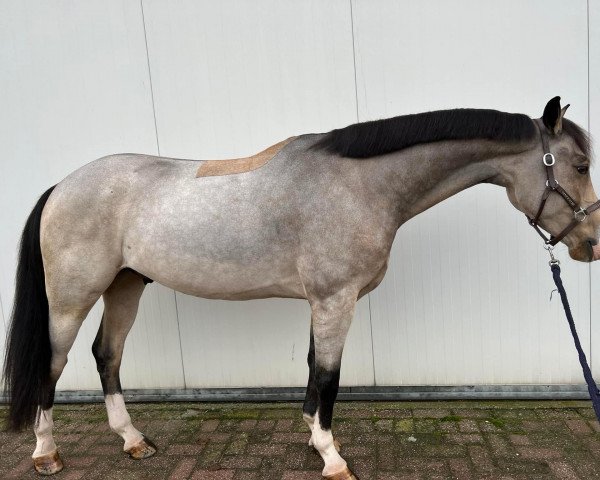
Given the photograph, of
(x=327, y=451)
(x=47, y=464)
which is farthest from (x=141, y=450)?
(x=327, y=451)

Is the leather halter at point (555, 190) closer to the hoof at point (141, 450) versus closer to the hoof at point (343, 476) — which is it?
the hoof at point (343, 476)

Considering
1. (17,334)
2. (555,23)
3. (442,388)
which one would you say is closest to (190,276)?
(17,334)

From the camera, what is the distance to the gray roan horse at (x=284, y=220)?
217 centimetres

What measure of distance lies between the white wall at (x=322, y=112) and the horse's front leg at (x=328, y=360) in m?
1.04

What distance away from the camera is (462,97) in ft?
10.1

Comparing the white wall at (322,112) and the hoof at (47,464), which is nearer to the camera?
the hoof at (47,464)

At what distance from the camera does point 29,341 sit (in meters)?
2.56

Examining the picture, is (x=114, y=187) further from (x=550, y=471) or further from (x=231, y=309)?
(x=550, y=471)

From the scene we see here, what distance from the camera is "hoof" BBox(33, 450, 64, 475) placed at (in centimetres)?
Answer: 267

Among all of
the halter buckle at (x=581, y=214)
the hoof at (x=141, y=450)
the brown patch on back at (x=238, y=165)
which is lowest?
the hoof at (x=141, y=450)

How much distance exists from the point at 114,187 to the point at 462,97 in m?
2.19

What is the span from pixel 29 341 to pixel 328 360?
5.29 ft

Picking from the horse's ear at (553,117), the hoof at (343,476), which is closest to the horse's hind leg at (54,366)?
the hoof at (343,476)

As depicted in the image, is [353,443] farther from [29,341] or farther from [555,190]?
[29,341]
